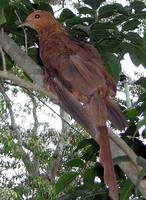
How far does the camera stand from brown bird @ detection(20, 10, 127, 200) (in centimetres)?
135

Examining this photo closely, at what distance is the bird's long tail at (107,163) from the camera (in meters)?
1.20

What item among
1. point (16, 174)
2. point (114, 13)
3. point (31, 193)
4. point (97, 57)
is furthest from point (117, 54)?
point (16, 174)

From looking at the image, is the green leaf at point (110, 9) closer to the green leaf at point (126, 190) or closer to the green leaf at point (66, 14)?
the green leaf at point (66, 14)

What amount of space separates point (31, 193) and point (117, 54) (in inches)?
202

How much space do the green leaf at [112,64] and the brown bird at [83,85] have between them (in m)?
0.21

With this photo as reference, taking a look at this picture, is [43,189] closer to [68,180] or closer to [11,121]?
[11,121]

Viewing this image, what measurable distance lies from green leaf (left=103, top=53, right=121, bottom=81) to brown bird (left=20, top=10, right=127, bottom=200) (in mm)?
208

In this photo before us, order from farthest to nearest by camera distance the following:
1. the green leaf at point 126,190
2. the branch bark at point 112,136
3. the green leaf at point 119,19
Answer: the green leaf at point 119,19 < the green leaf at point 126,190 < the branch bark at point 112,136

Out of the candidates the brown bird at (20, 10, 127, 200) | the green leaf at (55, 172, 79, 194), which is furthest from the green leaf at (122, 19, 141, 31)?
the green leaf at (55, 172, 79, 194)

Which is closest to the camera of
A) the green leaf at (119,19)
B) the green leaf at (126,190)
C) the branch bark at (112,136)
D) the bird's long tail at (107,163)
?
the bird's long tail at (107,163)

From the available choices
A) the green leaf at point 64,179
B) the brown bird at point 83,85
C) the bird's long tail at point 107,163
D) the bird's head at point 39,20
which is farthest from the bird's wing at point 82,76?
the green leaf at point 64,179

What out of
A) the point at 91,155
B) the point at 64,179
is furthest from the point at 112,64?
the point at 64,179

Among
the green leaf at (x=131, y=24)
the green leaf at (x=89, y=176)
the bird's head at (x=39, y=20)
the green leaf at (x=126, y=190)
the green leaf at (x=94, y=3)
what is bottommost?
the green leaf at (x=126, y=190)

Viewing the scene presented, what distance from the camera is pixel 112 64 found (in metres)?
1.86
